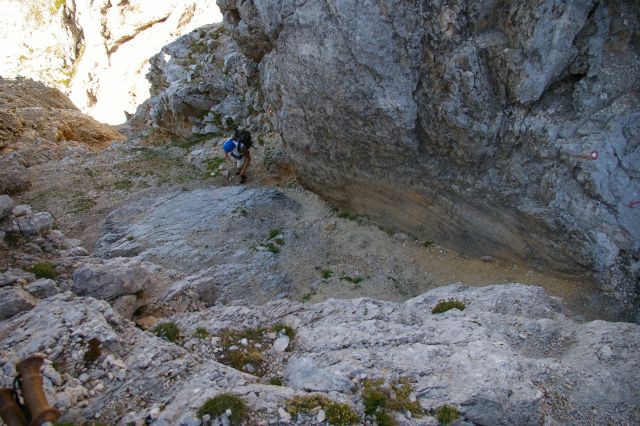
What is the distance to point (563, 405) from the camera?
814cm

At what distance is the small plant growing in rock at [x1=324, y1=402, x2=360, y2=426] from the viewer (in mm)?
7484

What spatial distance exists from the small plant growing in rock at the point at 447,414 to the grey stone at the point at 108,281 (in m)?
8.91

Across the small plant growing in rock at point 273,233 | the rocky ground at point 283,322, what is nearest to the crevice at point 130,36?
the rocky ground at point 283,322

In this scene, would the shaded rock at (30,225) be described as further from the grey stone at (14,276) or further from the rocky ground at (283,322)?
the grey stone at (14,276)

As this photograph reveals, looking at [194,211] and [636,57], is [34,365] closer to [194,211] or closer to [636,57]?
[194,211]

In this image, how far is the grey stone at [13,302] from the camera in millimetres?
10282

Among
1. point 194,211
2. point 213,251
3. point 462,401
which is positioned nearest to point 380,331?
point 462,401

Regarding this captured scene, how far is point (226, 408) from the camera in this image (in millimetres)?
7434

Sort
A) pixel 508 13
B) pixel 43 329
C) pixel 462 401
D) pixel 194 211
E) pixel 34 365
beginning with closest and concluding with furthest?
pixel 34 365
pixel 462 401
pixel 43 329
pixel 508 13
pixel 194 211

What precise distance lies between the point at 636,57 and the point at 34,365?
15348 millimetres

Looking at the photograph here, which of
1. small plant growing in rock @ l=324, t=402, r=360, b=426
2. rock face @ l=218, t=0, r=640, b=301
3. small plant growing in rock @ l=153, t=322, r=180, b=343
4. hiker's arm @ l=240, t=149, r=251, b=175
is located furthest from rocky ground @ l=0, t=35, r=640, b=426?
rock face @ l=218, t=0, r=640, b=301

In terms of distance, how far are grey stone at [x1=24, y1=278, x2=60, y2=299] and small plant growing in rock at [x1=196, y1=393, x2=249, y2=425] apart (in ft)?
22.1

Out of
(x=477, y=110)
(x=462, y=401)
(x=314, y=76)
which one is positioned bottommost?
(x=462, y=401)

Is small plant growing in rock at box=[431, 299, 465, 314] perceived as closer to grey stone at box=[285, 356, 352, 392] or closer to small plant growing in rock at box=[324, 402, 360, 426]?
grey stone at box=[285, 356, 352, 392]
